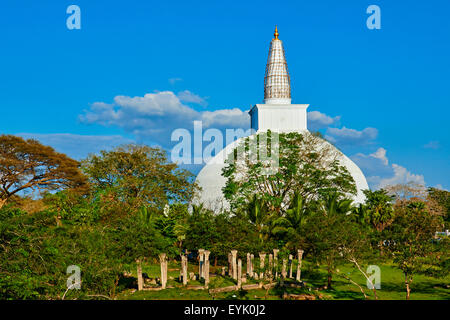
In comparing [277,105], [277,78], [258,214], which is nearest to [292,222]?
[258,214]

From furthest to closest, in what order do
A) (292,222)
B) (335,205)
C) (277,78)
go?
(277,78) < (335,205) < (292,222)

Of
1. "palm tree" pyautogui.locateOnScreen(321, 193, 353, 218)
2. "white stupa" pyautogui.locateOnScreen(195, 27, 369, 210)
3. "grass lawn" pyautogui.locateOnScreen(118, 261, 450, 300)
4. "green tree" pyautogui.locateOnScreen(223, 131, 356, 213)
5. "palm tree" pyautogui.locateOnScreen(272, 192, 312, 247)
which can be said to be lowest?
"grass lawn" pyautogui.locateOnScreen(118, 261, 450, 300)

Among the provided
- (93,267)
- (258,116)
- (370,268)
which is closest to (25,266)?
(93,267)

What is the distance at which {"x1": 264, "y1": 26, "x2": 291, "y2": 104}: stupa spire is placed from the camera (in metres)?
48.3

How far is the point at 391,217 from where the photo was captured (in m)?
33.5

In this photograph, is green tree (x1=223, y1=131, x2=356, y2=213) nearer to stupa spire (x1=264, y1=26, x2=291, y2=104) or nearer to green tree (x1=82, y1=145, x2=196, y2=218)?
green tree (x1=82, y1=145, x2=196, y2=218)

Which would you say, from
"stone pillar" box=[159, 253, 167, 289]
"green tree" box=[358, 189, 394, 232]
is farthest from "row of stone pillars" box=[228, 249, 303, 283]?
"green tree" box=[358, 189, 394, 232]

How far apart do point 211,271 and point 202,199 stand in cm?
1329

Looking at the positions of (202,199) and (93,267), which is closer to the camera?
(93,267)

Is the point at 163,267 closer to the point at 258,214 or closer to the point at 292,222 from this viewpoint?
the point at 258,214

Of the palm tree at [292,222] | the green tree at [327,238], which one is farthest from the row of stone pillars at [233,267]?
the palm tree at [292,222]

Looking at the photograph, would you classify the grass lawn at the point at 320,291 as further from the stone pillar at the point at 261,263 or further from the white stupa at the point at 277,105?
the white stupa at the point at 277,105

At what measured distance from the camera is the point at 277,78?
4866cm
